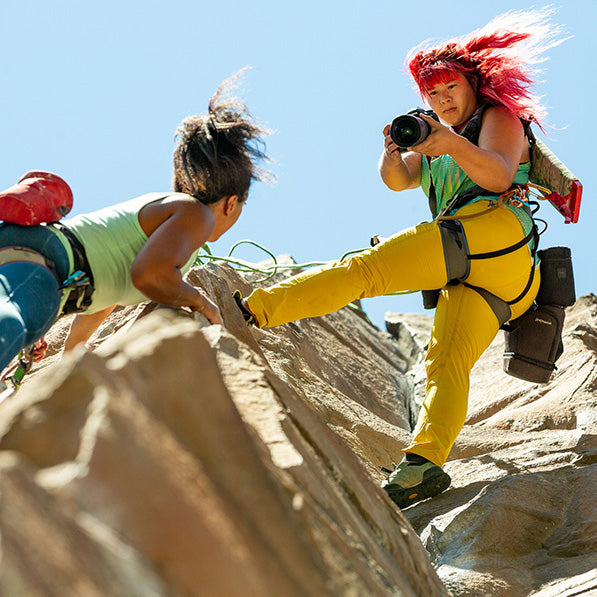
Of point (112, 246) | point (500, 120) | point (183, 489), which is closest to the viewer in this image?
point (183, 489)

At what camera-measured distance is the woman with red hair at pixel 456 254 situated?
3186mm

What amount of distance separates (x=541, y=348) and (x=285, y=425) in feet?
7.87

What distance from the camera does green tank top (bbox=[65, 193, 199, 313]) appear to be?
2525 mm

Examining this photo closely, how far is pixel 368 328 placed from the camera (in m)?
8.40

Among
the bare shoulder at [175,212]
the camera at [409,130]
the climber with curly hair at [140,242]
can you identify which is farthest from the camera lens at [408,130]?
the bare shoulder at [175,212]

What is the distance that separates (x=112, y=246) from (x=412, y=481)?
4.84 ft

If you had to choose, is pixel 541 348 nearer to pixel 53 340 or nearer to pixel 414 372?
pixel 53 340

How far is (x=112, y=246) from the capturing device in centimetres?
254

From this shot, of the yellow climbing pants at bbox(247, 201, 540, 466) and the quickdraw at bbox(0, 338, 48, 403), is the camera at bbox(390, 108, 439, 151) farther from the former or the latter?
the quickdraw at bbox(0, 338, 48, 403)

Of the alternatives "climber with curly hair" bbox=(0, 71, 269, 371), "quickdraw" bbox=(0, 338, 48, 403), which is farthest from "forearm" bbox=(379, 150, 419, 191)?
"quickdraw" bbox=(0, 338, 48, 403)

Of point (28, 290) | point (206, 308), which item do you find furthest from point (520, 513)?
point (28, 290)

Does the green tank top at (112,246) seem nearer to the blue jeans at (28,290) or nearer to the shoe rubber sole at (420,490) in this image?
the blue jeans at (28,290)

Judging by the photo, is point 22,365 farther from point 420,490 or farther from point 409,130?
point 409,130

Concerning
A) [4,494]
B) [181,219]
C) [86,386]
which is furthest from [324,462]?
[181,219]
